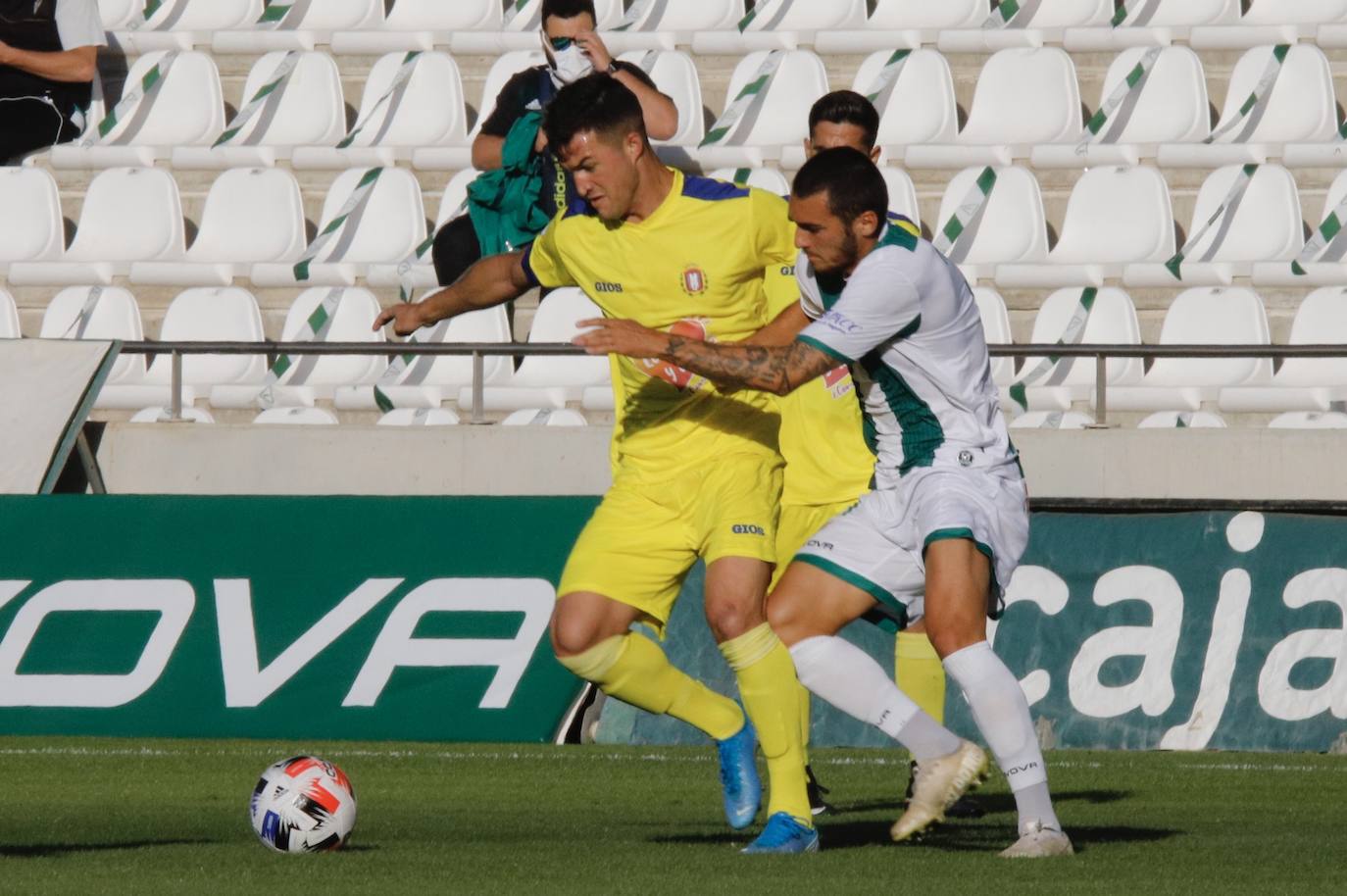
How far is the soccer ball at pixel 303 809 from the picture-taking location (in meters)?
6.23

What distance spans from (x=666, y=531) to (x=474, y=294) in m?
1.03

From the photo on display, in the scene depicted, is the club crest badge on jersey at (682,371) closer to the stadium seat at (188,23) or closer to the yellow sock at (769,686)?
the yellow sock at (769,686)

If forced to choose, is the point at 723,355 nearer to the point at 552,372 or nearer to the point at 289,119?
the point at 552,372

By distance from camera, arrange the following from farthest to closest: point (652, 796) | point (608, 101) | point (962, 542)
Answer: point (652, 796)
point (608, 101)
point (962, 542)

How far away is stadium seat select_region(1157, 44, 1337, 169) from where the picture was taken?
13.9 metres

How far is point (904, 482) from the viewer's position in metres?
6.28

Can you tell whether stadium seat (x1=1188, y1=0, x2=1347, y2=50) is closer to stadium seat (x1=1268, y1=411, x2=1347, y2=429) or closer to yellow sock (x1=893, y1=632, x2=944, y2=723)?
stadium seat (x1=1268, y1=411, x2=1347, y2=429)

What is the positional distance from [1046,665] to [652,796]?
2.57m

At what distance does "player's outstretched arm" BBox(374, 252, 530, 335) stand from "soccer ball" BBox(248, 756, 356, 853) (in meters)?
1.43

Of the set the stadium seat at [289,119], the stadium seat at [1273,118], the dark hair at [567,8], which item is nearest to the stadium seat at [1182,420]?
the stadium seat at [1273,118]

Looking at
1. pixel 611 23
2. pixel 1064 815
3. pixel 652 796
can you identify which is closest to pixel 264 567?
pixel 652 796

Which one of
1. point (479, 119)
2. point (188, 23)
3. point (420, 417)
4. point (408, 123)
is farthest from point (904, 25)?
point (188, 23)

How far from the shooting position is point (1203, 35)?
1460 cm

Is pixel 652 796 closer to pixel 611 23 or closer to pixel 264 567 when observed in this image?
pixel 264 567
